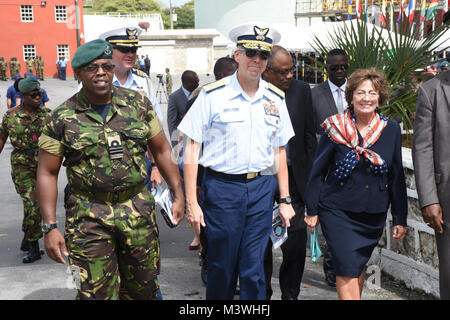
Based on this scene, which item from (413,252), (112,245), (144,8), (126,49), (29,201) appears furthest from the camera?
(144,8)

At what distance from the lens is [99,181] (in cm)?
363

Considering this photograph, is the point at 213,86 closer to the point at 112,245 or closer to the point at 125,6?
the point at 112,245

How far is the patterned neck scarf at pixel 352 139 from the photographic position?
430 centimetres

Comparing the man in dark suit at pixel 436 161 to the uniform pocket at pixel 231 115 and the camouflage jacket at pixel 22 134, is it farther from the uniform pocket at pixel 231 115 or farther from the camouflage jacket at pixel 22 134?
the camouflage jacket at pixel 22 134

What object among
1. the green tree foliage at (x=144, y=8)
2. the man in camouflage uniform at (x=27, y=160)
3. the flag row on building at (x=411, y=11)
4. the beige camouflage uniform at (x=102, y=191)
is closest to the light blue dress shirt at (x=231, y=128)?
the beige camouflage uniform at (x=102, y=191)

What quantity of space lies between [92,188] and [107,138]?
1.00 feet

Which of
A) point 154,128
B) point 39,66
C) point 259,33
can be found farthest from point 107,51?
point 39,66

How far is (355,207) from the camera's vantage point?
14.2 ft

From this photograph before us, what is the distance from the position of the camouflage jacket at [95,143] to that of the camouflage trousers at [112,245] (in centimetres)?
14

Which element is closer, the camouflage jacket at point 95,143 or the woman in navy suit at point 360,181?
the camouflage jacket at point 95,143

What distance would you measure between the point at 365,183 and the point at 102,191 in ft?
5.93

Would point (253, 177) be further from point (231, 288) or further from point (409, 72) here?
point (409, 72)
